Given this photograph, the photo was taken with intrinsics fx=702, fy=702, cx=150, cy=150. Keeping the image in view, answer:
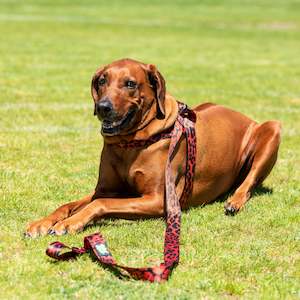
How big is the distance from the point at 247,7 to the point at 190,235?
43047mm

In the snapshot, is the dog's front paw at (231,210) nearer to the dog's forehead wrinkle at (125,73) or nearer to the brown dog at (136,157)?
the brown dog at (136,157)

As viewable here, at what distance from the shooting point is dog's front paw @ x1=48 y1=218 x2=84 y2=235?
223 inches

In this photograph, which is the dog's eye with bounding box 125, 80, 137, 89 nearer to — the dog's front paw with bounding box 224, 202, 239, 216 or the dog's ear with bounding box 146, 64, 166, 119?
the dog's ear with bounding box 146, 64, 166, 119

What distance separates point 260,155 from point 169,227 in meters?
2.11

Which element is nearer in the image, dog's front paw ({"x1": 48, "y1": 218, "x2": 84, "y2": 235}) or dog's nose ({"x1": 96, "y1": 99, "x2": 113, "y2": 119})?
dog's front paw ({"x1": 48, "y1": 218, "x2": 84, "y2": 235})

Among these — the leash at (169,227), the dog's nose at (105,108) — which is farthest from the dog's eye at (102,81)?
the leash at (169,227)

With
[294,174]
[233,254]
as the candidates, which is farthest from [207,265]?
[294,174]

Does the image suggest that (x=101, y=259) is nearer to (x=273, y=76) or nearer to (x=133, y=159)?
(x=133, y=159)

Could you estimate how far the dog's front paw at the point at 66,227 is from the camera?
565 centimetres

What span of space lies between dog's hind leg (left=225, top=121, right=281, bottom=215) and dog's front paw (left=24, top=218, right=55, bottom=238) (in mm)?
2043

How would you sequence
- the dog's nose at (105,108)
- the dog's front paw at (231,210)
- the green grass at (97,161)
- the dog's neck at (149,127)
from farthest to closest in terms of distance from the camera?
the dog's front paw at (231,210) → the dog's neck at (149,127) → the dog's nose at (105,108) → the green grass at (97,161)

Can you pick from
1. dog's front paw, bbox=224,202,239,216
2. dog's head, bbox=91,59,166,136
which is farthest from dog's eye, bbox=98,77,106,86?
dog's front paw, bbox=224,202,239,216

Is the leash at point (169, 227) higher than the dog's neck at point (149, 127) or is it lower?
lower

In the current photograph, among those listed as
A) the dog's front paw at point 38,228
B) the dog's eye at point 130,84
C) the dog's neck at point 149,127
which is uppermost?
the dog's eye at point 130,84
